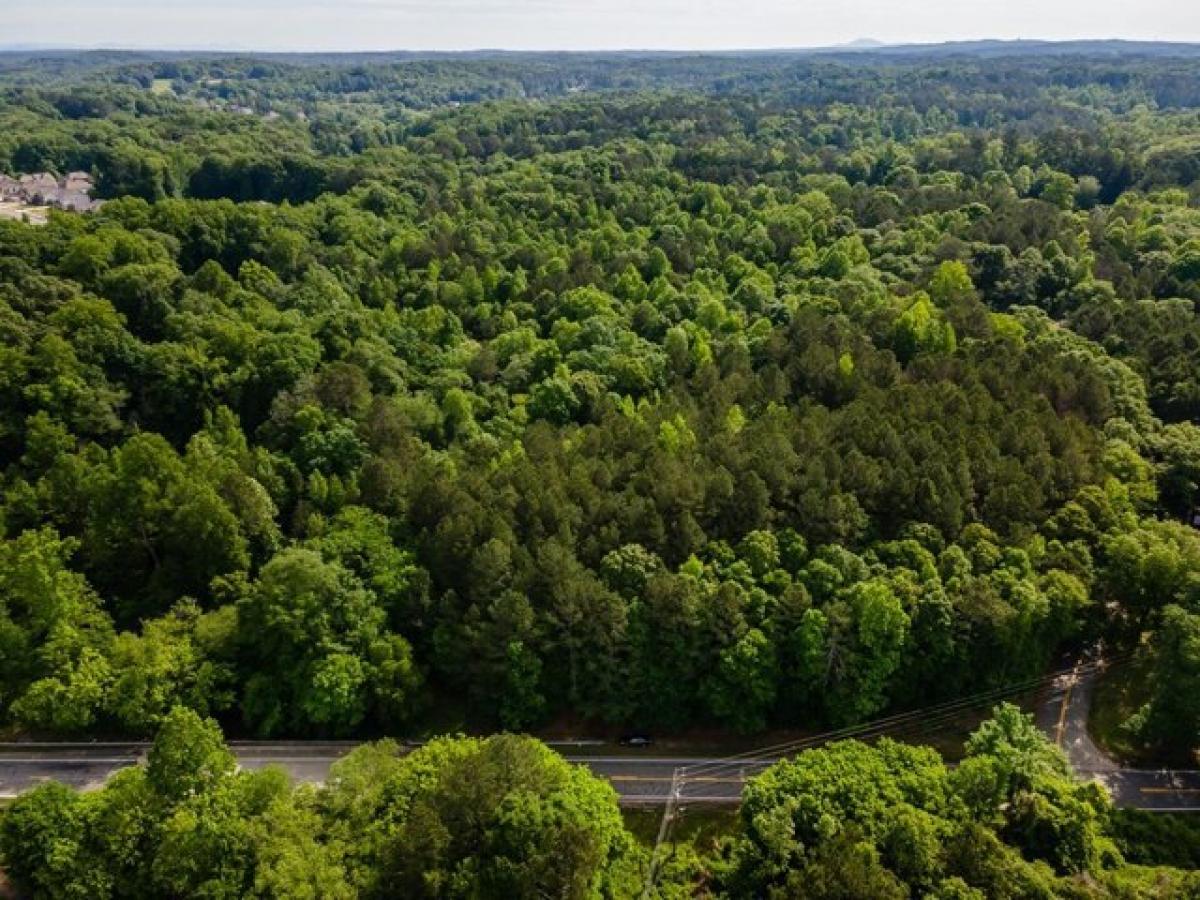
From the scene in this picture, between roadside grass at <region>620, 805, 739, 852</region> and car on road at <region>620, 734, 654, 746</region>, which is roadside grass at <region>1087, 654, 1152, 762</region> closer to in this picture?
roadside grass at <region>620, 805, 739, 852</region>

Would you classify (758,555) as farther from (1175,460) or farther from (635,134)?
(635,134)

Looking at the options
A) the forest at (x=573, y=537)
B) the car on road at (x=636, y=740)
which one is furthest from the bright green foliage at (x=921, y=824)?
the car on road at (x=636, y=740)

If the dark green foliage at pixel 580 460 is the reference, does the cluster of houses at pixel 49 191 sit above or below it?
above

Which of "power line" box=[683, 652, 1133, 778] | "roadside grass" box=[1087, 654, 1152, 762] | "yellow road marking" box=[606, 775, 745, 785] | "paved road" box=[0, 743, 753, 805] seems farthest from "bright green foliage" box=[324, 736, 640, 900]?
"roadside grass" box=[1087, 654, 1152, 762]

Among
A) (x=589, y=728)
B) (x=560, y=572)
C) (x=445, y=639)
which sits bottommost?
(x=589, y=728)

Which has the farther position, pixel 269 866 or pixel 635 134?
pixel 635 134

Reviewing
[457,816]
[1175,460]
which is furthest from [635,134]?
[457,816]

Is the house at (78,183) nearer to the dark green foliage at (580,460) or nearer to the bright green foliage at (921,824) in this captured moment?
the dark green foliage at (580,460)
